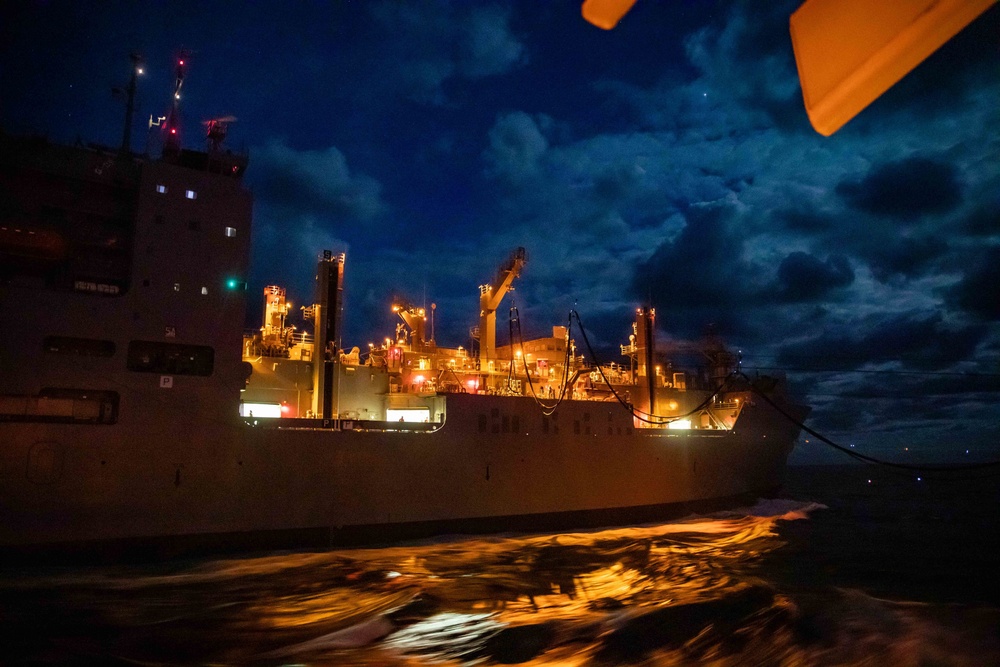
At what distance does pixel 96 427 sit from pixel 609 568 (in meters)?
11.0

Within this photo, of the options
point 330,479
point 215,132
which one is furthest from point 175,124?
point 330,479

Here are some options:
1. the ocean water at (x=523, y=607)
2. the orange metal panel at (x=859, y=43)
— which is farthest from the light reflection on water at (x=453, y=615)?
the orange metal panel at (x=859, y=43)

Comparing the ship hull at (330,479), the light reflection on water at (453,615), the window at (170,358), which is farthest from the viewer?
the window at (170,358)

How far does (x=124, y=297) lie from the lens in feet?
41.7

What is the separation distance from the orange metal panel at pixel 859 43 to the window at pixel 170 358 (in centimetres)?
1399

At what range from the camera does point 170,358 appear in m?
13.0

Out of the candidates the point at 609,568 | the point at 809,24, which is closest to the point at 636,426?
the point at 609,568

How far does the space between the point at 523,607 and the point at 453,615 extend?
1.16 metres

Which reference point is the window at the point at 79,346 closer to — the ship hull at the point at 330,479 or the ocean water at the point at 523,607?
the ship hull at the point at 330,479

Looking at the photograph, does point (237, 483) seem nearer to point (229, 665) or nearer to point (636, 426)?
point (229, 665)

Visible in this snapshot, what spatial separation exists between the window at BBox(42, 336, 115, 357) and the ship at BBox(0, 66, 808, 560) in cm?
5

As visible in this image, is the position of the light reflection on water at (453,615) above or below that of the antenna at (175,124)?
below

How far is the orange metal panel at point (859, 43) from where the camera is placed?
124cm

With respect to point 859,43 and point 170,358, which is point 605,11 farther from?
point 170,358
